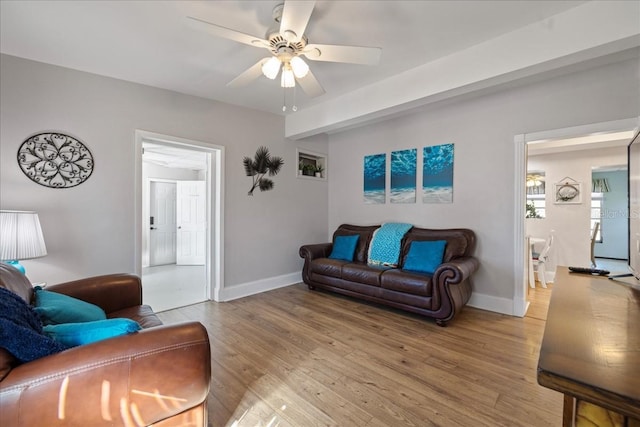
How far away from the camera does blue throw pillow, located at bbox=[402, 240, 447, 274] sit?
3221 millimetres

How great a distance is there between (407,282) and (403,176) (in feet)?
5.58

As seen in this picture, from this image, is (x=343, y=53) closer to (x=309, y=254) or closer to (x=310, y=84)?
(x=310, y=84)

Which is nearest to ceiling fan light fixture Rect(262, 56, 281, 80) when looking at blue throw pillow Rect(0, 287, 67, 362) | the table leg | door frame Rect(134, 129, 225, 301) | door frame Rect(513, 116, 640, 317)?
door frame Rect(134, 129, 225, 301)

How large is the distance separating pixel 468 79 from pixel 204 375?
2973mm

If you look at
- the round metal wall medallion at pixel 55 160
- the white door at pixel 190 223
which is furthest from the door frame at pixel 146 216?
the round metal wall medallion at pixel 55 160

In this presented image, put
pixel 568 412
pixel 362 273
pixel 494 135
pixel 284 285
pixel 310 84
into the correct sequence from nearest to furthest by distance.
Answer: pixel 568 412 < pixel 310 84 < pixel 494 135 < pixel 362 273 < pixel 284 285

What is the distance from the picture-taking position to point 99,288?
2070 mm

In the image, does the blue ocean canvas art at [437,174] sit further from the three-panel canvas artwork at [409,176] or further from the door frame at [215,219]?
the door frame at [215,219]

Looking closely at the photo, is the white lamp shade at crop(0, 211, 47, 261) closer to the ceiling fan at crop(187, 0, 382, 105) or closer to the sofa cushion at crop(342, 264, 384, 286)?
the ceiling fan at crop(187, 0, 382, 105)

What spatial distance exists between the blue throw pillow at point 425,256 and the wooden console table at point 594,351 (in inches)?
76.5

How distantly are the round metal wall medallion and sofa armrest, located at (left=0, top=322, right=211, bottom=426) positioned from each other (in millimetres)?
2325

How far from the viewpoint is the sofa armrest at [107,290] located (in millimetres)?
2004

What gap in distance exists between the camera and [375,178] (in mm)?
4457

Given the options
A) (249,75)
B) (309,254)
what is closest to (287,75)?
(249,75)
